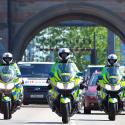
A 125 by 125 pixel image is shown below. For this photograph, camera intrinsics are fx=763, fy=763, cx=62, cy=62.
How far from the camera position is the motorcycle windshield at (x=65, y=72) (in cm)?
1895

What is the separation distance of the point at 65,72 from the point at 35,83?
1298 centimetres

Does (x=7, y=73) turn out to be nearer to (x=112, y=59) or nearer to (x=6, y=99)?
(x=6, y=99)

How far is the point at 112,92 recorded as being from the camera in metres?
19.9

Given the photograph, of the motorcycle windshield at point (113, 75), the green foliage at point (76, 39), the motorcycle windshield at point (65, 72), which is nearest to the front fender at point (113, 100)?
the motorcycle windshield at point (113, 75)

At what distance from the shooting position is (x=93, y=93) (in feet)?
84.3

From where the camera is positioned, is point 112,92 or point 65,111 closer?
point 65,111

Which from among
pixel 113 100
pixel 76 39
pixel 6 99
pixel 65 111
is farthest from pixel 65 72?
pixel 76 39

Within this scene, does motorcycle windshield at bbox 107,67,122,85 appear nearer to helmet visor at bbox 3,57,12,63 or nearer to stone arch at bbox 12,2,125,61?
helmet visor at bbox 3,57,12,63

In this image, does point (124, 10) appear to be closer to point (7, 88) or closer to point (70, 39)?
point (7, 88)

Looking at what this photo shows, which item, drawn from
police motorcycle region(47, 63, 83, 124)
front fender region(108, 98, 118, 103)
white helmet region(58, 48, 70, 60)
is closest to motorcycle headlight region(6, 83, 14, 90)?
police motorcycle region(47, 63, 83, 124)

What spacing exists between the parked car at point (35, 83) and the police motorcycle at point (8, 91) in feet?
38.7

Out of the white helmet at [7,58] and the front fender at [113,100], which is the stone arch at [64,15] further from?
the front fender at [113,100]

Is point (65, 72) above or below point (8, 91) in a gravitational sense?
above

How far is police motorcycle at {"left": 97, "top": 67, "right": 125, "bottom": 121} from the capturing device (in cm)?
1967
